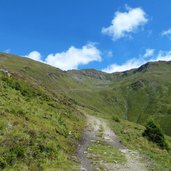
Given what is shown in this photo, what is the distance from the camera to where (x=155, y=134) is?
4669 centimetres

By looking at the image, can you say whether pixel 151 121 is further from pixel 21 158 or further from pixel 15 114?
pixel 21 158

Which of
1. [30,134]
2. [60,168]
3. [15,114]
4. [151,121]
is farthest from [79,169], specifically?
[151,121]

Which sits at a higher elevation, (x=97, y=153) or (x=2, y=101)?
(x=2, y=101)

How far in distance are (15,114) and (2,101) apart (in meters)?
3.35

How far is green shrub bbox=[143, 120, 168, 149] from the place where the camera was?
148ft

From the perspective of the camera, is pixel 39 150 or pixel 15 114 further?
pixel 15 114

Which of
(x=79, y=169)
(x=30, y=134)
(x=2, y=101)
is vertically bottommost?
(x=79, y=169)

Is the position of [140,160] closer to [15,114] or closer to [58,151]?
[58,151]

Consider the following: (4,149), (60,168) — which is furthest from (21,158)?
(60,168)

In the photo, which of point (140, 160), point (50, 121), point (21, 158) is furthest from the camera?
point (50, 121)

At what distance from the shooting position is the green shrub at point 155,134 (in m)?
45.1

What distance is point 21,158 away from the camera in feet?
57.4

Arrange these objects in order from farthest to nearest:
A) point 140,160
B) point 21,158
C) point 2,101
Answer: point 2,101 → point 140,160 → point 21,158

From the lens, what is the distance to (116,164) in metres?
21.9
